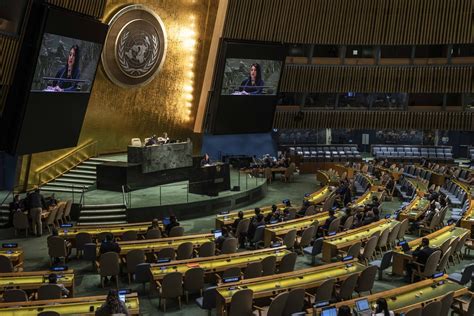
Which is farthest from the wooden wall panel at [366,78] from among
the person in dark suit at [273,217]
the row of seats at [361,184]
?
the person in dark suit at [273,217]

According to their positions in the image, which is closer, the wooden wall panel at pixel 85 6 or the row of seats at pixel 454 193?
the wooden wall panel at pixel 85 6

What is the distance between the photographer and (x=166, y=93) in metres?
23.1

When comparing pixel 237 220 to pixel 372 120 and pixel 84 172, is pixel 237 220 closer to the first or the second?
pixel 84 172

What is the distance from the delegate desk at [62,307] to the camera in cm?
671

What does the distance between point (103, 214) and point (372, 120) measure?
58.1 ft

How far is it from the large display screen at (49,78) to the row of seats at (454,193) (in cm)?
1274

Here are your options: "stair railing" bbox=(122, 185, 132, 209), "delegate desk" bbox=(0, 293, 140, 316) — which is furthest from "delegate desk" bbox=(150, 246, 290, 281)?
"stair railing" bbox=(122, 185, 132, 209)

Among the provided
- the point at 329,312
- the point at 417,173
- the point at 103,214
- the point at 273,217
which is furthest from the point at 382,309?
the point at 417,173

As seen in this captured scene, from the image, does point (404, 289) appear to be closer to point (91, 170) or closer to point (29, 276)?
point (29, 276)

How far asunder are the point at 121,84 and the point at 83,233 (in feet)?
35.9

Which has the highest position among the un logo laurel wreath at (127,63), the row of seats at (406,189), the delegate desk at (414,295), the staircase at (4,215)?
the un logo laurel wreath at (127,63)

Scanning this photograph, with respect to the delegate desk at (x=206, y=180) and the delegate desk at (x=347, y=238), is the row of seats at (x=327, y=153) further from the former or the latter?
the delegate desk at (x=347, y=238)

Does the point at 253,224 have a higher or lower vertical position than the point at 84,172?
lower

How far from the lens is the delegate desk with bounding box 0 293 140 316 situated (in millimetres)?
6707
